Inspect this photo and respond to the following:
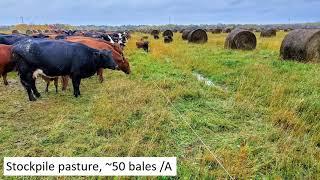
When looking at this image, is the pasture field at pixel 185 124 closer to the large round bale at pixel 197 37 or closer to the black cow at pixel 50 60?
the black cow at pixel 50 60

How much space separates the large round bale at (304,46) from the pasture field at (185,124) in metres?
3.79

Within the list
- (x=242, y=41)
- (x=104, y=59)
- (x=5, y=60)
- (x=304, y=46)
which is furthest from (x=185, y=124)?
(x=242, y=41)

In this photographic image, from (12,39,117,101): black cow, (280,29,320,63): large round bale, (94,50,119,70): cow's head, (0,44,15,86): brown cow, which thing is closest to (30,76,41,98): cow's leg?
(12,39,117,101): black cow

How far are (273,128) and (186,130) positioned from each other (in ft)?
5.24

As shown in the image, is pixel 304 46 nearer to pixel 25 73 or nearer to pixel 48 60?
pixel 48 60

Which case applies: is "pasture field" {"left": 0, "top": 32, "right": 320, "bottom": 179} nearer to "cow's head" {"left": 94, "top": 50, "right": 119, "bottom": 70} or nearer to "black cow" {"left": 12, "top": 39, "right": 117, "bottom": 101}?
"black cow" {"left": 12, "top": 39, "right": 117, "bottom": 101}

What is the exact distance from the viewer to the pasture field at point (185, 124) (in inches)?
213

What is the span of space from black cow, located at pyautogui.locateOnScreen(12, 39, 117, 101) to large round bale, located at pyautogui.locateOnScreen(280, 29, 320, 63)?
924 centimetres

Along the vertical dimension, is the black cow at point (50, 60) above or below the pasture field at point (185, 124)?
above

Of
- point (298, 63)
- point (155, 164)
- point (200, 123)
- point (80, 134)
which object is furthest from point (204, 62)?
point (155, 164)

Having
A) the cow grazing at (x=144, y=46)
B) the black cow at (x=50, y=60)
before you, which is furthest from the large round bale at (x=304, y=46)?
the cow grazing at (x=144, y=46)

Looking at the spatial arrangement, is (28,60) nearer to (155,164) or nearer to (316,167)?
(155,164)

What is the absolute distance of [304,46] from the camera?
15.0 meters

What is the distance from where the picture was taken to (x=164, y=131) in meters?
6.68
